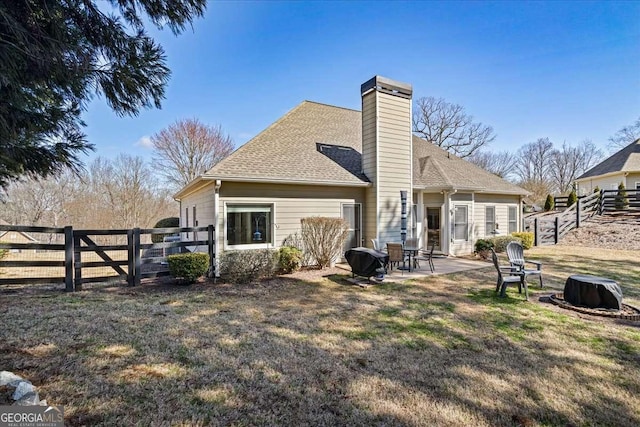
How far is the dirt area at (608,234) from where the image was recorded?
556 inches

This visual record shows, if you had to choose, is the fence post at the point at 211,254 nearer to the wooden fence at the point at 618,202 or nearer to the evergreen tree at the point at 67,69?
the evergreen tree at the point at 67,69

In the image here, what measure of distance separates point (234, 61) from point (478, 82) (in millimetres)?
12151

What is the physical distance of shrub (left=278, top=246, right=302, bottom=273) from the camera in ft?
28.5

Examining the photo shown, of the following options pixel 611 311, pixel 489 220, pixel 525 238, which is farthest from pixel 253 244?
pixel 525 238

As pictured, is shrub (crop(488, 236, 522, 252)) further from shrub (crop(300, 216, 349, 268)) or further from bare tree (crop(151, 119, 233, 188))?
bare tree (crop(151, 119, 233, 188))

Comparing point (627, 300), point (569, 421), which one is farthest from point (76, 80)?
point (627, 300)

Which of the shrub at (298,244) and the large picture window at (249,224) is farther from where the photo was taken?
the shrub at (298,244)

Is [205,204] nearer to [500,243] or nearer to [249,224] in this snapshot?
[249,224]

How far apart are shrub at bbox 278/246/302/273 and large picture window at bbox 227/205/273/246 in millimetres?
742

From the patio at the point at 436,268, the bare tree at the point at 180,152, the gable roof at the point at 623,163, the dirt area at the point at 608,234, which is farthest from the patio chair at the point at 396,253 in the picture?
the gable roof at the point at 623,163

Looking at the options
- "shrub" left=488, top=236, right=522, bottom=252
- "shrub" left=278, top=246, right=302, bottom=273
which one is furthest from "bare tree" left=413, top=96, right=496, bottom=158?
"shrub" left=278, top=246, right=302, bottom=273
